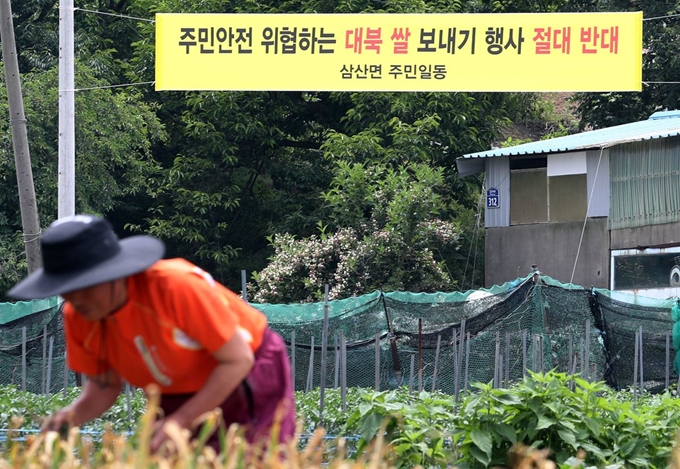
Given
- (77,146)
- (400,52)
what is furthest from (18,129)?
(77,146)

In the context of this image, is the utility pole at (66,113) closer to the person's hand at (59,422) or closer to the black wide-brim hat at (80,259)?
the person's hand at (59,422)

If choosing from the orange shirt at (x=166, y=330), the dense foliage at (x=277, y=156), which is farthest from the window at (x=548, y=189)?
the orange shirt at (x=166, y=330)

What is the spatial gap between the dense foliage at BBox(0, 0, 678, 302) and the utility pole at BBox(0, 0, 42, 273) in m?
4.92

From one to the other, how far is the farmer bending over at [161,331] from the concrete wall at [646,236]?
16.5 meters

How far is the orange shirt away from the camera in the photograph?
117 inches

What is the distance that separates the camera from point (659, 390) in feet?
44.8

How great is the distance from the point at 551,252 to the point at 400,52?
7644mm

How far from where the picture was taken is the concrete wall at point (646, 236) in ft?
61.9

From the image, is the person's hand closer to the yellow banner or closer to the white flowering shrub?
the yellow banner

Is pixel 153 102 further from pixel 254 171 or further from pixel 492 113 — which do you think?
pixel 492 113

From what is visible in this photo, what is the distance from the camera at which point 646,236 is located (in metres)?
19.2

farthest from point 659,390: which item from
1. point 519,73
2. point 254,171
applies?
point 254,171

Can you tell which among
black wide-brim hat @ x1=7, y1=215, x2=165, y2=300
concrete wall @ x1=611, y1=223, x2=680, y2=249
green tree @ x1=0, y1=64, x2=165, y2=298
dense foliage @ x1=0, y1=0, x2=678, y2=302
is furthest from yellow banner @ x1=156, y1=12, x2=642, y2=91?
black wide-brim hat @ x1=7, y1=215, x2=165, y2=300

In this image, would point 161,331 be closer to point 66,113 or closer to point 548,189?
point 66,113
